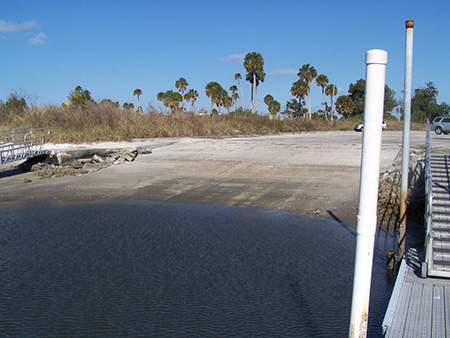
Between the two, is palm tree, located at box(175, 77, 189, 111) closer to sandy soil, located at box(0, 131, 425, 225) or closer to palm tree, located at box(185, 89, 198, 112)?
palm tree, located at box(185, 89, 198, 112)

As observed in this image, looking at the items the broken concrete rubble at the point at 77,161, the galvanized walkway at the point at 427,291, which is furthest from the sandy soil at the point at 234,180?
the galvanized walkway at the point at 427,291

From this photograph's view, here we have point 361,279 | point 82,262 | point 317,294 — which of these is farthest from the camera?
point 82,262

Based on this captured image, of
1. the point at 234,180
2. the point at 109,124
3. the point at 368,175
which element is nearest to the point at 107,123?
the point at 109,124

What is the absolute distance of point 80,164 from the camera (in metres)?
17.7

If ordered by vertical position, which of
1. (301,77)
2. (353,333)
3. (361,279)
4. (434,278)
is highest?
(301,77)

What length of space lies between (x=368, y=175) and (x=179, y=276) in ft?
15.9

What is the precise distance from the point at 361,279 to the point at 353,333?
412 mm

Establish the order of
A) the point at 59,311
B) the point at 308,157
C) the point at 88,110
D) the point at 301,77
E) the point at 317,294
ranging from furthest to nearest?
the point at 301,77
the point at 88,110
the point at 308,157
the point at 317,294
the point at 59,311

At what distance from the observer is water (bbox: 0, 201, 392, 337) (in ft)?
18.6

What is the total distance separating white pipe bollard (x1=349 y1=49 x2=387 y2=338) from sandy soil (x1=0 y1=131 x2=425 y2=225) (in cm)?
776

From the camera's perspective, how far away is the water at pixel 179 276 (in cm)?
567

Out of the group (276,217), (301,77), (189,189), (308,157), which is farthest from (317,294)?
(301,77)

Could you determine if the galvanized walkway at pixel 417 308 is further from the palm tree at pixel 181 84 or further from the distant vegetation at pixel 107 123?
the palm tree at pixel 181 84

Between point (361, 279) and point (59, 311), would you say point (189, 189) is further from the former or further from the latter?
point (361, 279)
